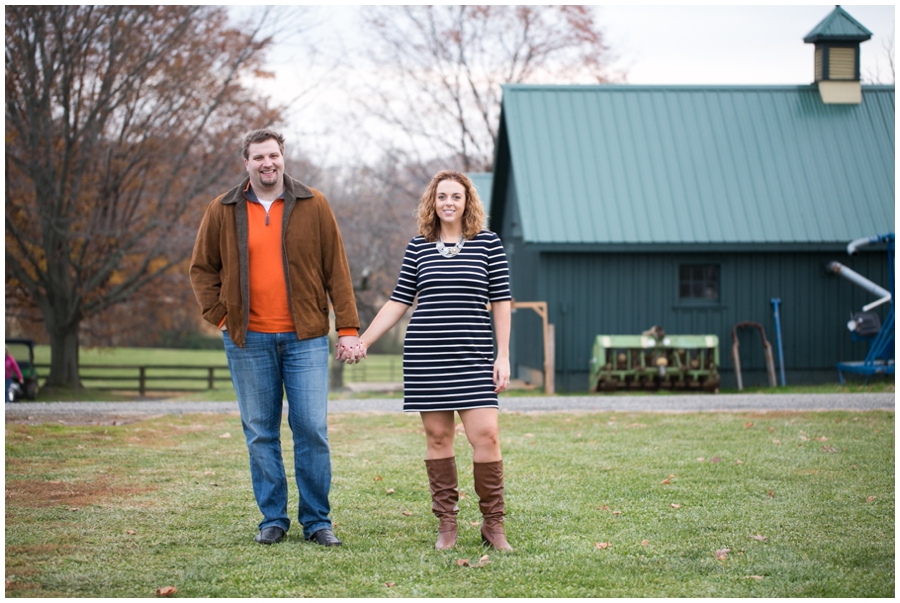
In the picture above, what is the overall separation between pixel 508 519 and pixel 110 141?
17529mm

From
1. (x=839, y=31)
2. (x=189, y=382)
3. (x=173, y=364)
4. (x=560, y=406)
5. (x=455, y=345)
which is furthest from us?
(x=189, y=382)

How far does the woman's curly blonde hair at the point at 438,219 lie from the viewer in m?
4.96

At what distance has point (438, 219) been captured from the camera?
199 inches

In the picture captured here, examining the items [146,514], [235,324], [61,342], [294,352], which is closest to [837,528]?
[294,352]

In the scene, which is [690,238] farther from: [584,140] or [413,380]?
[413,380]

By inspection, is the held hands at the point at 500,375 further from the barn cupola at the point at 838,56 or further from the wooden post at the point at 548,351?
the barn cupola at the point at 838,56

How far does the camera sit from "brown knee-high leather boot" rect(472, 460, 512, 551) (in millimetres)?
4805

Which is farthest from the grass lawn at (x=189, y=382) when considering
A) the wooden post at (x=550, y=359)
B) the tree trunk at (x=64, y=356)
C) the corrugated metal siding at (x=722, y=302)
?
the corrugated metal siding at (x=722, y=302)

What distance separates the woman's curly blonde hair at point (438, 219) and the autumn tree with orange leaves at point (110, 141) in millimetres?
15438

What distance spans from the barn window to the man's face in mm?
13119

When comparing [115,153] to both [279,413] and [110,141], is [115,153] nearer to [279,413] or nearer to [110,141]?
[110,141]

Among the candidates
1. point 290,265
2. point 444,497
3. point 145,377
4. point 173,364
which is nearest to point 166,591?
point 444,497

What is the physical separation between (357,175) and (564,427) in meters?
23.2

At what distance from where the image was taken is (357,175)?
31953mm
